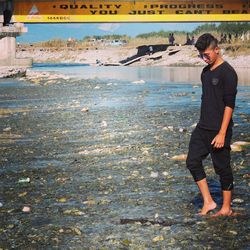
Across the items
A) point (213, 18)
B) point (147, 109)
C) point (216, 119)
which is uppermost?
point (213, 18)

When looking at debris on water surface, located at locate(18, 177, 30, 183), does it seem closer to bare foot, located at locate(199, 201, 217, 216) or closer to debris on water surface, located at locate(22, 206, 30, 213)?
debris on water surface, located at locate(22, 206, 30, 213)

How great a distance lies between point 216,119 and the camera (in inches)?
225

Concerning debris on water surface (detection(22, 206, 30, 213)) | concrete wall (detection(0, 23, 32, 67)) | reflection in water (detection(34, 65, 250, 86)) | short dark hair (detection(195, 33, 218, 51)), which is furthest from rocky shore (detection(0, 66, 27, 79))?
short dark hair (detection(195, 33, 218, 51))

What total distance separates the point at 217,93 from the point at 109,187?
2.22m

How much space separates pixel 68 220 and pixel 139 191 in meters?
1.44

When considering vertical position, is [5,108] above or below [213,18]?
below

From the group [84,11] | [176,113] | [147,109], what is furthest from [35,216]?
[84,11]

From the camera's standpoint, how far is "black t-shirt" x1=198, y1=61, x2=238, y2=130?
18.1 feet

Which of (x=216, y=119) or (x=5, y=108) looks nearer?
(x=216, y=119)

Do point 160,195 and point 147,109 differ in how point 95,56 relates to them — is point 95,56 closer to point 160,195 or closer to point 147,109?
point 147,109

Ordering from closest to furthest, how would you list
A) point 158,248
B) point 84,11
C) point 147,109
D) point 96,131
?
point 158,248
point 96,131
point 147,109
point 84,11

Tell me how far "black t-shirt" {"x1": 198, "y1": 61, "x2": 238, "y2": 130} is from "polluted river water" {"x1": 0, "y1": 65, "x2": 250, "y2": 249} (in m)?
1.06

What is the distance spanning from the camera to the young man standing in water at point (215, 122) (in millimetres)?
5551

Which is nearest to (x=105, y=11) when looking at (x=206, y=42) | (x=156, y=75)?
(x=156, y=75)
